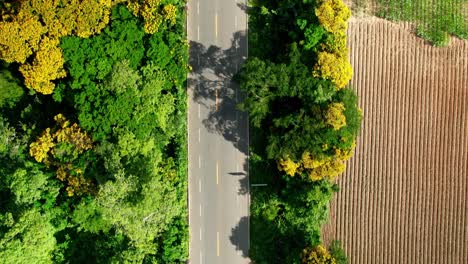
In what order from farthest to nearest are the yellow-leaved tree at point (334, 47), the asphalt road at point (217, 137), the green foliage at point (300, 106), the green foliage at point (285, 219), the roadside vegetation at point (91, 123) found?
the asphalt road at point (217, 137)
the green foliage at point (285, 219)
the yellow-leaved tree at point (334, 47)
the green foliage at point (300, 106)
the roadside vegetation at point (91, 123)

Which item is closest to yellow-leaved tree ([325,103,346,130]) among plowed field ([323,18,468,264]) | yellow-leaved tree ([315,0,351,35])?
yellow-leaved tree ([315,0,351,35])

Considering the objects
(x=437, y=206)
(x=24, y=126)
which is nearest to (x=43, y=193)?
(x=24, y=126)

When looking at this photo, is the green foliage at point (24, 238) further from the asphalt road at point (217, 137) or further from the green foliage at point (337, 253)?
the green foliage at point (337, 253)

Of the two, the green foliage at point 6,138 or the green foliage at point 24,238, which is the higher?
the green foliage at point 6,138

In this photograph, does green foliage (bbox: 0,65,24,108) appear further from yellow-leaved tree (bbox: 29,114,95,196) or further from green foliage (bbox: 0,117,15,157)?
yellow-leaved tree (bbox: 29,114,95,196)

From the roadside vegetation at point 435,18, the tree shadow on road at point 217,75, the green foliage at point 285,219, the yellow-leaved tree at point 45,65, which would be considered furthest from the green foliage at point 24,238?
the roadside vegetation at point 435,18

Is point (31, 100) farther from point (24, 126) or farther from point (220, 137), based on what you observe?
point (220, 137)

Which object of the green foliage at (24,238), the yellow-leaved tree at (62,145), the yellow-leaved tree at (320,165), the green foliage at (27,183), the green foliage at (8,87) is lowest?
the green foliage at (24,238)
